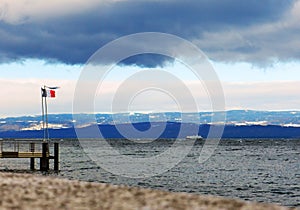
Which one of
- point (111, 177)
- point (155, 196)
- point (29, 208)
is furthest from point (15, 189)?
point (111, 177)

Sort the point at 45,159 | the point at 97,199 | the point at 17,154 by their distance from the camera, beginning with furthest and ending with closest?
the point at 45,159, the point at 17,154, the point at 97,199

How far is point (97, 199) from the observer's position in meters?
17.0

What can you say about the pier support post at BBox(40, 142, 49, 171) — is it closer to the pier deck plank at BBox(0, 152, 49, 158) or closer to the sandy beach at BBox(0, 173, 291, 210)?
the pier deck plank at BBox(0, 152, 49, 158)

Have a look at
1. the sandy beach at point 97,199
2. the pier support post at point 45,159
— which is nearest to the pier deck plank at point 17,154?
the pier support post at point 45,159

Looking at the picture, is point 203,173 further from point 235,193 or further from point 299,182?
point 235,193

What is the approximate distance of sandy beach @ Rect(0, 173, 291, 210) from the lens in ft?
51.8

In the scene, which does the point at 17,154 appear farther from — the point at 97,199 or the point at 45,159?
the point at 97,199

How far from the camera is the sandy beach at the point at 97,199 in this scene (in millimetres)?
15791

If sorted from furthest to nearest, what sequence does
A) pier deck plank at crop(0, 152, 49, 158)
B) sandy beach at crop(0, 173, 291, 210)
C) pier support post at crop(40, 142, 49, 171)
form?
pier support post at crop(40, 142, 49, 171)
pier deck plank at crop(0, 152, 49, 158)
sandy beach at crop(0, 173, 291, 210)

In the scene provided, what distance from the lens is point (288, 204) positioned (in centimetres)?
4103

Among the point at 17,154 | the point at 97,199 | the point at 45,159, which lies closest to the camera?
the point at 97,199

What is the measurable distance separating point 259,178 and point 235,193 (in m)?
17.4

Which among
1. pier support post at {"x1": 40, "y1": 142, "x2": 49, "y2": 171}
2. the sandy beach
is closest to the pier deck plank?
pier support post at {"x1": 40, "y1": 142, "x2": 49, "y2": 171}

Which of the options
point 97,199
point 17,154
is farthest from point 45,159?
point 97,199
